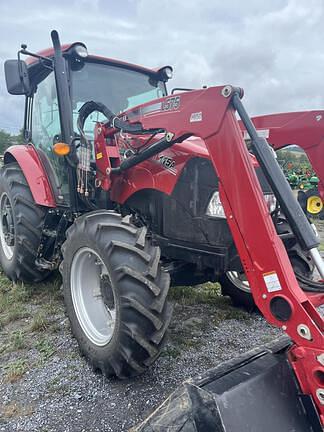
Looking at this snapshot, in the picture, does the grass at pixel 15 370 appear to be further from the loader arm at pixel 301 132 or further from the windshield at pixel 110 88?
the loader arm at pixel 301 132

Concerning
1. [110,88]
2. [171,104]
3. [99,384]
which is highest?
[110,88]

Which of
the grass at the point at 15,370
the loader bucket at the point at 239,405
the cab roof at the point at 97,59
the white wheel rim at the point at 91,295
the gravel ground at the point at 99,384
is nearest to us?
the loader bucket at the point at 239,405

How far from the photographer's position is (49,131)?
148 inches

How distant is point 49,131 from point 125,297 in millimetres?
2270

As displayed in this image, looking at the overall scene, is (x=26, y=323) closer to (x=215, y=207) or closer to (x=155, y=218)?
(x=155, y=218)

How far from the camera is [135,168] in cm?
289

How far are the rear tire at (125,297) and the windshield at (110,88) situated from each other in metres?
1.27

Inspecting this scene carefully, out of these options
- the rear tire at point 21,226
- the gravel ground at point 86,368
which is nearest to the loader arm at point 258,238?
the gravel ground at point 86,368

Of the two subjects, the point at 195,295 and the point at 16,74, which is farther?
the point at 195,295

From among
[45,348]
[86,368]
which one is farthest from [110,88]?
[86,368]

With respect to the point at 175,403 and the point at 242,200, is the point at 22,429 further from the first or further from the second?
the point at 242,200

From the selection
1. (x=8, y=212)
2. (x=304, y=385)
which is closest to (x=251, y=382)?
(x=304, y=385)

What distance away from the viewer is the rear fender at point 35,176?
12.0 ft

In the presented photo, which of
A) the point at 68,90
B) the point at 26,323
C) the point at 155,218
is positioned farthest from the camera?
the point at 26,323
